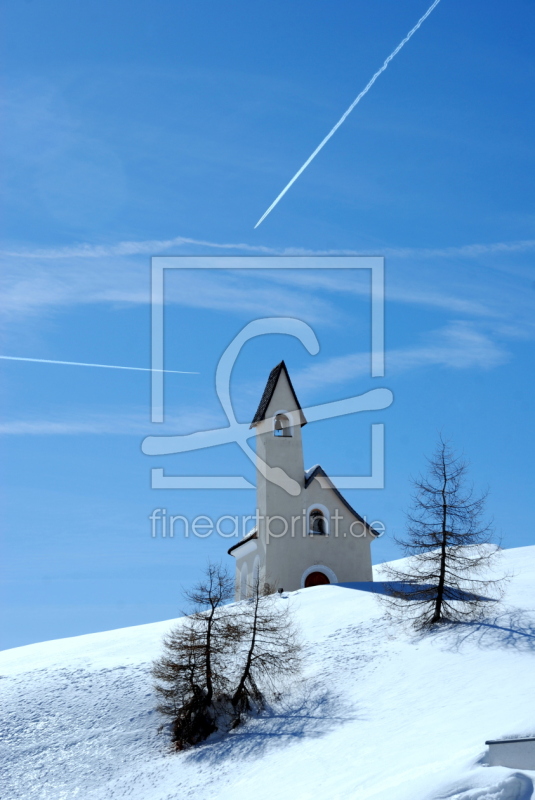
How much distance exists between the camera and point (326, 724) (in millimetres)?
22219

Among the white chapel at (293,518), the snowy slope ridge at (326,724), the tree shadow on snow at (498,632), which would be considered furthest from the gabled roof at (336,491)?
the tree shadow on snow at (498,632)

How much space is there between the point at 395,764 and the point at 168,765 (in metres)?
7.42

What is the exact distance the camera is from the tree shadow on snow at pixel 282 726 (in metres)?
22.2

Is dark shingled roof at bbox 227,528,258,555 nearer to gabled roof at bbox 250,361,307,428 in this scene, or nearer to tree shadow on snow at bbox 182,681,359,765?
gabled roof at bbox 250,361,307,428

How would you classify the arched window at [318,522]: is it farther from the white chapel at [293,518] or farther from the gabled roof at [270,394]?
the gabled roof at [270,394]

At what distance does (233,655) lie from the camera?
89.5 ft

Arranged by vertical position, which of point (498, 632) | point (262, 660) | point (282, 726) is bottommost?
point (282, 726)

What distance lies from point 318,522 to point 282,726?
16.8 m

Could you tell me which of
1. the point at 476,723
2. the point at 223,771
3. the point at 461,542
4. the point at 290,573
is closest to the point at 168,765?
the point at 223,771

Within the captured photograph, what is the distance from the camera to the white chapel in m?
38.3

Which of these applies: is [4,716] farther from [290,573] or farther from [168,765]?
[290,573]

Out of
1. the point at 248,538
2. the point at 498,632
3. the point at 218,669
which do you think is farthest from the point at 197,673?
the point at 248,538

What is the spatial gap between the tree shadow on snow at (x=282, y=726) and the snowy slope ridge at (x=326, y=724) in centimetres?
5

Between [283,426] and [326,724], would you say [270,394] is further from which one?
[326,724]
